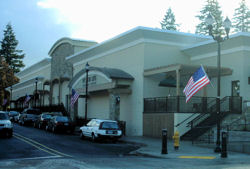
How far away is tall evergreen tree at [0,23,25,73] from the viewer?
102 metres

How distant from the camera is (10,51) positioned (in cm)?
10225

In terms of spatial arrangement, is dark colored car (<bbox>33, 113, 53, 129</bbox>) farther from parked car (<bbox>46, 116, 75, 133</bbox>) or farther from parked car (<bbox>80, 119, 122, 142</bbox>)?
parked car (<bbox>80, 119, 122, 142</bbox>)

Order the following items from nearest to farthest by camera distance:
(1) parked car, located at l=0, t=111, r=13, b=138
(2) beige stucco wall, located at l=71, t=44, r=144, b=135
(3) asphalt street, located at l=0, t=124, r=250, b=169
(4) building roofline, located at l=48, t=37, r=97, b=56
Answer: (3) asphalt street, located at l=0, t=124, r=250, b=169 < (1) parked car, located at l=0, t=111, r=13, b=138 < (2) beige stucco wall, located at l=71, t=44, r=144, b=135 < (4) building roofline, located at l=48, t=37, r=97, b=56

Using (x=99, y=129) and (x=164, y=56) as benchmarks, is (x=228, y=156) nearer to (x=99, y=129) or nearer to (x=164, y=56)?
(x=99, y=129)

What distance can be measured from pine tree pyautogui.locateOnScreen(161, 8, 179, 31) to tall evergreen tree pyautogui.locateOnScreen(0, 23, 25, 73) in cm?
4579

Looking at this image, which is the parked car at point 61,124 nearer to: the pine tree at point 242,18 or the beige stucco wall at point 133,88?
the beige stucco wall at point 133,88

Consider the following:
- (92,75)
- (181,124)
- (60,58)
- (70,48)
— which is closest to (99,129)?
(181,124)

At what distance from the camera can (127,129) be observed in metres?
33.9

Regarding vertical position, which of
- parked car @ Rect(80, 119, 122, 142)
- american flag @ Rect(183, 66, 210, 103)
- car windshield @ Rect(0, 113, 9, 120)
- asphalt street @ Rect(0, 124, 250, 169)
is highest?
american flag @ Rect(183, 66, 210, 103)

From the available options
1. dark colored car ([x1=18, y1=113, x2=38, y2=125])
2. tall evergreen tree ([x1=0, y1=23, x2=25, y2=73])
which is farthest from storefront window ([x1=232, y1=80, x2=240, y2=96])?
tall evergreen tree ([x1=0, y1=23, x2=25, y2=73])

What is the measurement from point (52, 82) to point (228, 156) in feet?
130

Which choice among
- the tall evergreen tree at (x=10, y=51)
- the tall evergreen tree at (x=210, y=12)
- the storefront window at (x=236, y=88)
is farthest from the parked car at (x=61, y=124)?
the tall evergreen tree at (x=10, y=51)

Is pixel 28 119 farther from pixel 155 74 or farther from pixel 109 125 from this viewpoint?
pixel 109 125

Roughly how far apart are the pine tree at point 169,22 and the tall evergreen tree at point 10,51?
150 ft
